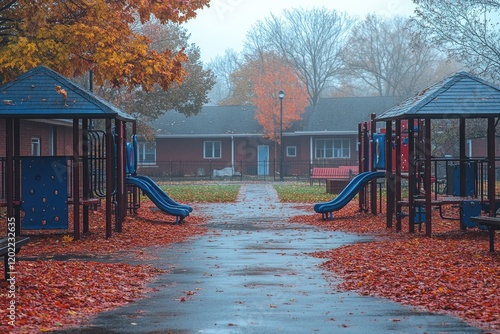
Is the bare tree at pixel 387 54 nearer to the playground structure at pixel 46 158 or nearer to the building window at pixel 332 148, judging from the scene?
the building window at pixel 332 148

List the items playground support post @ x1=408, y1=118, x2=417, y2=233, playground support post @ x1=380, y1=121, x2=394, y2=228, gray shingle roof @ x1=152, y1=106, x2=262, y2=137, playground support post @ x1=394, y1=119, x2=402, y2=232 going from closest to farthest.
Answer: playground support post @ x1=408, y1=118, x2=417, y2=233 < playground support post @ x1=394, y1=119, x2=402, y2=232 < playground support post @ x1=380, y1=121, x2=394, y2=228 < gray shingle roof @ x1=152, y1=106, x2=262, y2=137

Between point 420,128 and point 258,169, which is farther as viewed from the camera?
point 258,169

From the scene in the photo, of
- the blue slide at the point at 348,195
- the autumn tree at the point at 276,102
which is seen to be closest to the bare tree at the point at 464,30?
the blue slide at the point at 348,195

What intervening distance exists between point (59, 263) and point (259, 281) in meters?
3.50

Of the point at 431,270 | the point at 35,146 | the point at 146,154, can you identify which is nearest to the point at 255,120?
the point at 146,154

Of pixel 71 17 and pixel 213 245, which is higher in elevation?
pixel 71 17

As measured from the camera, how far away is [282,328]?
28.1ft

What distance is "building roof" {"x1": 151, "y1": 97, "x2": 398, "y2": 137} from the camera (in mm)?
62625

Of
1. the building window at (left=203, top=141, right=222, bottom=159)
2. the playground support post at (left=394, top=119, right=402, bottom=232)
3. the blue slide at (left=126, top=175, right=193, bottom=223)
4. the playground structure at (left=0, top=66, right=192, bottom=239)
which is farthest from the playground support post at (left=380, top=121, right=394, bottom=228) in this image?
the building window at (left=203, top=141, right=222, bottom=159)

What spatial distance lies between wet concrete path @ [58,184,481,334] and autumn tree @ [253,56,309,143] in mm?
44937

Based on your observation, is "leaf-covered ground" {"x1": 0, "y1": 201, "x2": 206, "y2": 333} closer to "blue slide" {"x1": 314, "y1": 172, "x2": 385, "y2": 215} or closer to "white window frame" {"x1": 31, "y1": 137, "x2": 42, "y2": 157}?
"blue slide" {"x1": 314, "y1": 172, "x2": 385, "y2": 215}

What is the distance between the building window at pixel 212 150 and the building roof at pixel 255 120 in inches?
37.1

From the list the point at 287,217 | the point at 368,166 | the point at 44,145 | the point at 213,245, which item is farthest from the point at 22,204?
the point at 44,145

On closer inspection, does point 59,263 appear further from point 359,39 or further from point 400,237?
point 359,39
